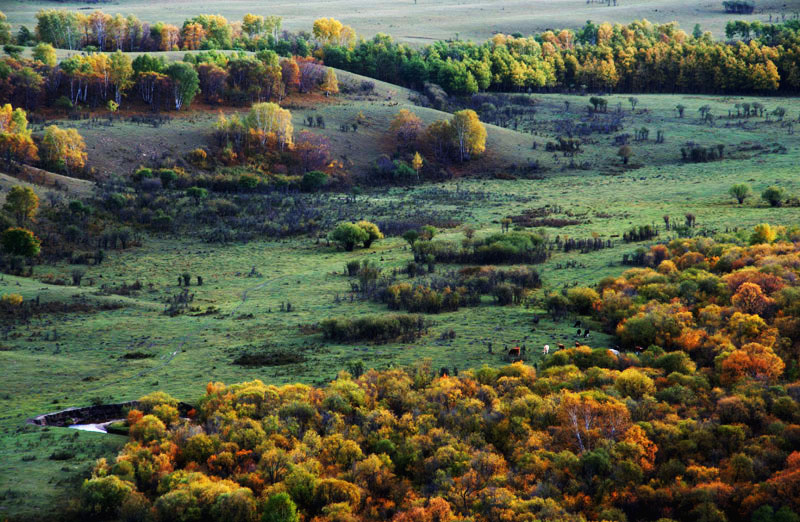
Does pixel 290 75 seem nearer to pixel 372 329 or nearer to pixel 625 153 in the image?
pixel 625 153

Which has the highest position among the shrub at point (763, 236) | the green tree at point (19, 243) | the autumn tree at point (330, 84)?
the autumn tree at point (330, 84)

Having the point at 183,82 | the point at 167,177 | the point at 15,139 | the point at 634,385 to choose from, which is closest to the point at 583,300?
the point at 634,385

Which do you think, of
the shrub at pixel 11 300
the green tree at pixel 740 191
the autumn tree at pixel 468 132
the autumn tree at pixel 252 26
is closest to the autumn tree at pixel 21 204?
the shrub at pixel 11 300

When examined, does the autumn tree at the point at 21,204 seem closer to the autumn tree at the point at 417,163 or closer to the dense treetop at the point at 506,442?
the dense treetop at the point at 506,442

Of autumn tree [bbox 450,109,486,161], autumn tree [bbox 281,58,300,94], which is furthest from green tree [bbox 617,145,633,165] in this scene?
autumn tree [bbox 281,58,300,94]

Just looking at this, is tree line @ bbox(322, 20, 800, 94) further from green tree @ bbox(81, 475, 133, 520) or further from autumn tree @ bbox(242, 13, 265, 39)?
green tree @ bbox(81, 475, 133, 520)
